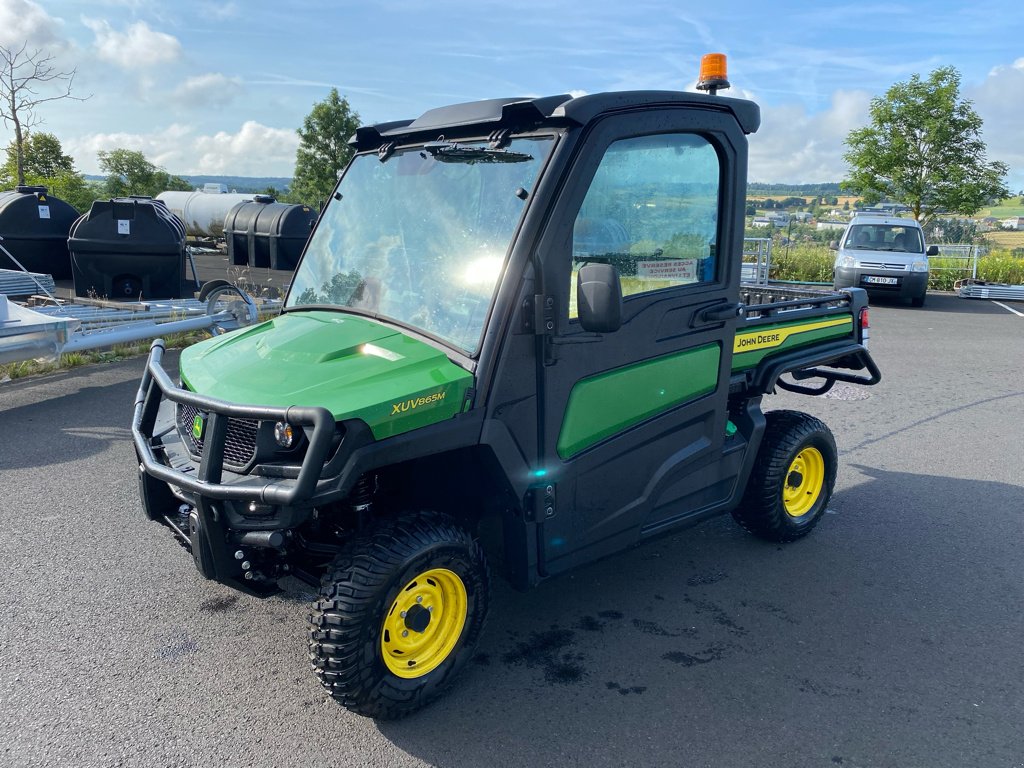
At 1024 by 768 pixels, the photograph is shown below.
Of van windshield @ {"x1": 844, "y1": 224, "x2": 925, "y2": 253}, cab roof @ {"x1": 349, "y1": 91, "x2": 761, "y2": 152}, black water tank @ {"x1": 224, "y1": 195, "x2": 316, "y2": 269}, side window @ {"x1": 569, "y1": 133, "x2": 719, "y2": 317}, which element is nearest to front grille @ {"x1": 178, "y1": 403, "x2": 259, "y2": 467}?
side window @ {"x1": 569, "y1": 133, "x2": 719, "y2": 317}

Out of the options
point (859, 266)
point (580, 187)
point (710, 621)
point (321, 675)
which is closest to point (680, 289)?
point (580, 187)

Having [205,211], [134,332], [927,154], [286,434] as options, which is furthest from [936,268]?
[205,211]

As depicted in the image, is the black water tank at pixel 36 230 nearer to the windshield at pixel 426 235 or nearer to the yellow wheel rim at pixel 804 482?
the windshield at pixel 426 235

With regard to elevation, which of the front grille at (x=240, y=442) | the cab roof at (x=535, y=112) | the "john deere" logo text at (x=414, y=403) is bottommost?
the front grille at (x=240, y=442)

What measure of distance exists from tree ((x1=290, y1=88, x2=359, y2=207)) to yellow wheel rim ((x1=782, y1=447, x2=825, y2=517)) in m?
40.7

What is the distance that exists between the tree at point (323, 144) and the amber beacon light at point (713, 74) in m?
40.9

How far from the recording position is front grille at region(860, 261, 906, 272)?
632 inches

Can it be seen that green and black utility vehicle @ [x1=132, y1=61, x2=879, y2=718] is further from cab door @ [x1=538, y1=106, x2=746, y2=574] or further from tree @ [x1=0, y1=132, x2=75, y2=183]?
tree @ [x1=0, y1=132, x2=75, y2=183]

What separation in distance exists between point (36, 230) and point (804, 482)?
44.3ft

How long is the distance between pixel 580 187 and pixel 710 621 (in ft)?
6.90

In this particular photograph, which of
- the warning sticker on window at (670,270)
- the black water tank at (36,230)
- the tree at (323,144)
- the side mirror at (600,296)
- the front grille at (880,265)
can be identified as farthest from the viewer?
the tree at (323,144)

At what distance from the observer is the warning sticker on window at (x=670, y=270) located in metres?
3.38

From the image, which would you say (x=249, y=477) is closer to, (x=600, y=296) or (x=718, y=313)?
(x=600, y=296)

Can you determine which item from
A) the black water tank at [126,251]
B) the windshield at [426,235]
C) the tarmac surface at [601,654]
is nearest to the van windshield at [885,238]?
the tarmac surface at [601,654]
